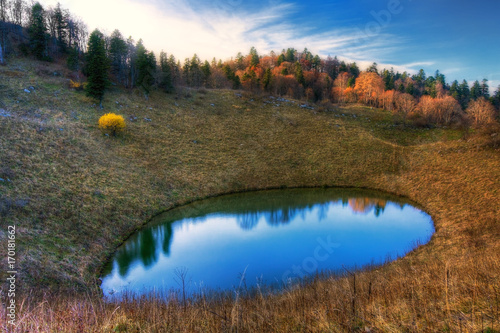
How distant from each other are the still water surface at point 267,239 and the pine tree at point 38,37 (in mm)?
38694

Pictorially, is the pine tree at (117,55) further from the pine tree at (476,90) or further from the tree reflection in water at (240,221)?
the pine tree at (476,90)

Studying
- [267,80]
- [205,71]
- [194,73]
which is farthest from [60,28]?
[267,80]

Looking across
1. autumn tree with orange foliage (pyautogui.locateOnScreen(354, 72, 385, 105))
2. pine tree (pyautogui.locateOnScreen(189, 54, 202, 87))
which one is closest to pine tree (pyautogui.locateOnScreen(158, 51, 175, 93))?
pine tree (pyautogui.locateOnScreen(189, 54, 202, 87))

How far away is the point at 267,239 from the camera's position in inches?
667

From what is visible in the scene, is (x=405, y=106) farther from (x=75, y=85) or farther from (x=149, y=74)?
(x=75, y=85)

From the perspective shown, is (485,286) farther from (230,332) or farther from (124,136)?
(124,136)

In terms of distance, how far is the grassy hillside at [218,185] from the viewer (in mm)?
5016

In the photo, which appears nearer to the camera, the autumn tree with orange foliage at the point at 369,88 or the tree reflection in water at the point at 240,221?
the tree reflection in water at the point at 240,221

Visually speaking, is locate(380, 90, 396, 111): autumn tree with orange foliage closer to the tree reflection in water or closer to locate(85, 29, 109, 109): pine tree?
the tree reflection in water

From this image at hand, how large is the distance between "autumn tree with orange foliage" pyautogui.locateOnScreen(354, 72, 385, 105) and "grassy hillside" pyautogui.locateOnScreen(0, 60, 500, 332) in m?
20.0

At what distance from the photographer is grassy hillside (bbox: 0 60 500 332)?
197 inches

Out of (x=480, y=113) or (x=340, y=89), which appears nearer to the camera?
(x=480, y=113)

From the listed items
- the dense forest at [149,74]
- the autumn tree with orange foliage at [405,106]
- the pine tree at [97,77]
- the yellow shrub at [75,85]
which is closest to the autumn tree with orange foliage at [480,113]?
the dense forest at [149,74]

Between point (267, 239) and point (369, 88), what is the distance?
207 ft
